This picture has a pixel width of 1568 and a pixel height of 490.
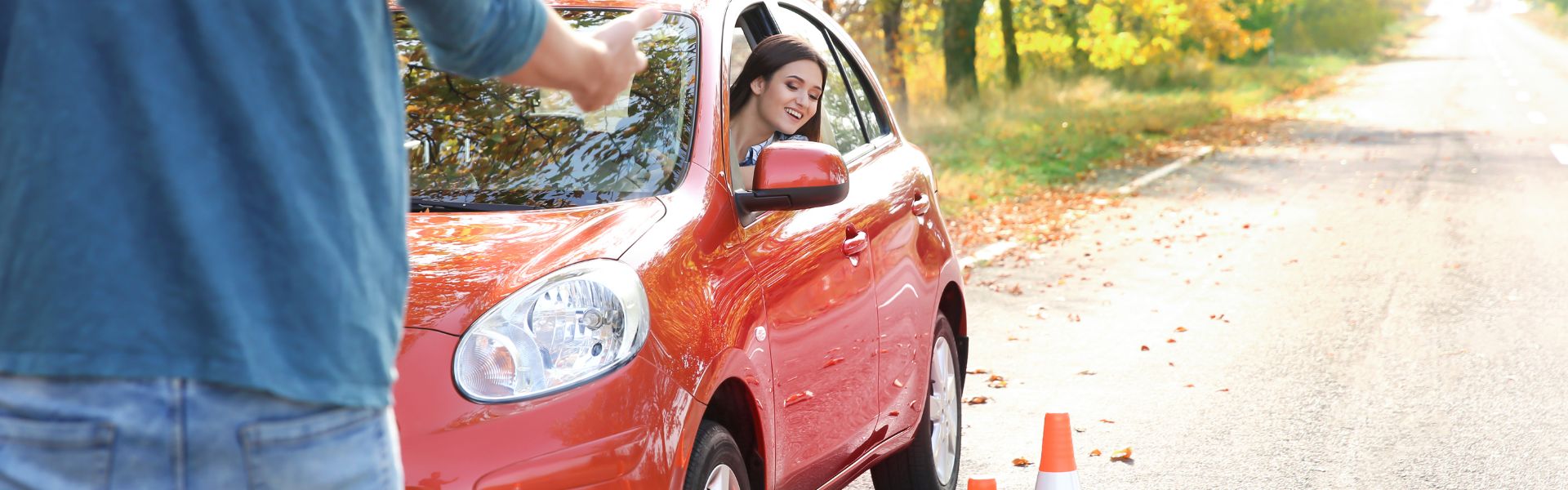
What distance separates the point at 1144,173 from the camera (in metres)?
17.0

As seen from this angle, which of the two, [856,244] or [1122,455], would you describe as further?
[1122,455]

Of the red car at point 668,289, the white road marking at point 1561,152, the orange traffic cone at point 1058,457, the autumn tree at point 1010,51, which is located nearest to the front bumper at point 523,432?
the red car at point 668,289

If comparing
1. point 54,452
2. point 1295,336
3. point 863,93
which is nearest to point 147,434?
point 54,452

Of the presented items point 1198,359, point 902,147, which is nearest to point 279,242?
point 902,147

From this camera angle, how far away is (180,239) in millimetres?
1338

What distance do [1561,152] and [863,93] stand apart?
1616 cm

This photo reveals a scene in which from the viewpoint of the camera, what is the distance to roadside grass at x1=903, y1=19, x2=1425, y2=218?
53.1 ft

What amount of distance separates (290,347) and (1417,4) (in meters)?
138

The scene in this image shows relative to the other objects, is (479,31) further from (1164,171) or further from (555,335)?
(1164,171)

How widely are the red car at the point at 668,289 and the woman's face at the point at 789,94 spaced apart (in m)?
0.14

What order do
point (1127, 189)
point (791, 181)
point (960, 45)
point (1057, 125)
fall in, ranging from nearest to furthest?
point (791, 181) < point (1127, 189) < point (1057, 125) < point (960, 45)

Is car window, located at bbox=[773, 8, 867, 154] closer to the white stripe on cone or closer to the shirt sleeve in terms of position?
the white stripe on cone

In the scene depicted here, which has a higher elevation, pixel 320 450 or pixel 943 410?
pixel 320 450

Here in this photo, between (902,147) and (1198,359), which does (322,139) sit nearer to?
(902,147)
